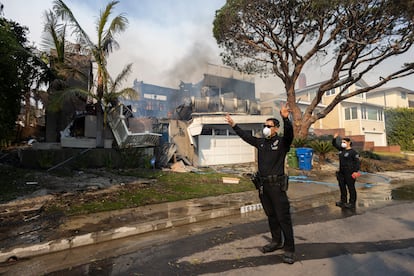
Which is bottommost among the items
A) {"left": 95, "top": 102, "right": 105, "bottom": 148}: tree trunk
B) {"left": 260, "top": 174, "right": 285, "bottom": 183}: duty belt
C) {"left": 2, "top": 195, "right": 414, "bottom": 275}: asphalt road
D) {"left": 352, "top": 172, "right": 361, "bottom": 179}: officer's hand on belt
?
{"left": 2, "top": 195, "right": 414, "bottom": 275}: asphalt road

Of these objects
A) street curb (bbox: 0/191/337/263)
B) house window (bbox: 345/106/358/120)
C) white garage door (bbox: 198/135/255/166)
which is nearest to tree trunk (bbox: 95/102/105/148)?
white garage door (bbox: 198/135/255/166)

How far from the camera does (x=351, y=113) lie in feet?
105

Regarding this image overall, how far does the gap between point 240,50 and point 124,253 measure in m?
15.1

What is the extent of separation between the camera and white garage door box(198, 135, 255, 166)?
15289 mm

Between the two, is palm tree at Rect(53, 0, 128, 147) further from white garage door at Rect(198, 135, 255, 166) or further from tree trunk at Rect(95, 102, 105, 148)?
white garage door at Rect(198, 135, 255, 166)

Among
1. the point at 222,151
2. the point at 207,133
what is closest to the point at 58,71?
the point at 207,133

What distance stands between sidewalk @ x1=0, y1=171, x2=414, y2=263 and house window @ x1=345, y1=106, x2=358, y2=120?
29.0m

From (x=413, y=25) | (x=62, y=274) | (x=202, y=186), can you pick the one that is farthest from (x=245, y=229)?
(x=413, y=25)

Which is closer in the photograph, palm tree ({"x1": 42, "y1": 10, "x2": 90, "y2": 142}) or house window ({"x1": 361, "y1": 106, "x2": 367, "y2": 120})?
palm tree ({"x1": 42, "y1": 10, "x2": 90, "y2": 142})

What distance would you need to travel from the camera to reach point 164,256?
3258 mm

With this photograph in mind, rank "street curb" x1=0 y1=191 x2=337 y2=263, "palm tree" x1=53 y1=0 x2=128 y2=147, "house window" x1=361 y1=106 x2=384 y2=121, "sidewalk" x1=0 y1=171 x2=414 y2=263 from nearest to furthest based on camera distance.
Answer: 1. "street curb" x1=0 y1=191 x2=337 y2=263
2. "sidewalk" x1=0 y1=171 x2=414 y2=263
3. "palm tree" x1=53 y1=0 x2=128 y2=147
4. "house window" x1=361 y1=106 x2=384 y2=121

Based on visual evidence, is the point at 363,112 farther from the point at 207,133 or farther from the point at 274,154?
the point at 274,154

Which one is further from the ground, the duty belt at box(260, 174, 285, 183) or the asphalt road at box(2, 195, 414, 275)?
the duty belt at box(260, 174, 285, 183)

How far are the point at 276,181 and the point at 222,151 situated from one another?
1270 centimetres
